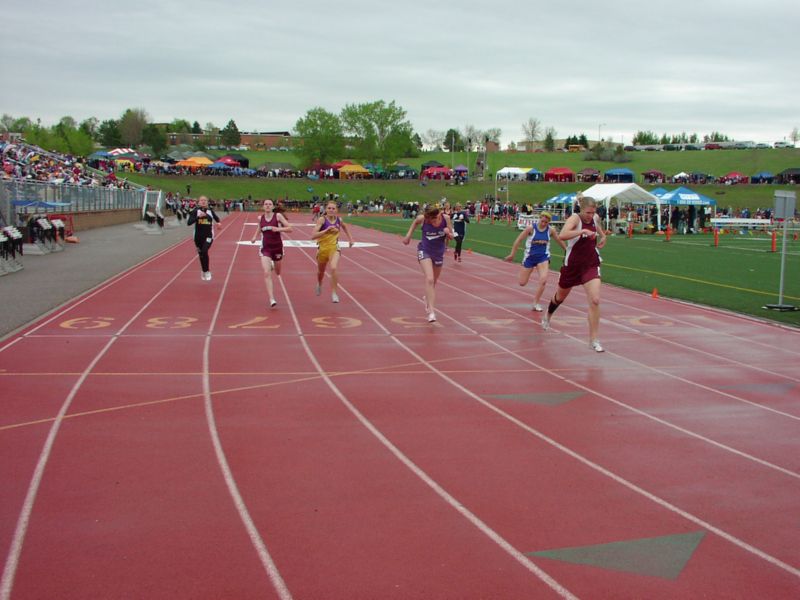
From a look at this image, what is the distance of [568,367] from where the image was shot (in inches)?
411

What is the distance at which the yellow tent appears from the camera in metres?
98.2

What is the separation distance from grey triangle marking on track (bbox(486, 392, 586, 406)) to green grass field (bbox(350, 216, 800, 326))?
7.02 m

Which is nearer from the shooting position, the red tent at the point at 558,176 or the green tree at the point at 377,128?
the red tent at the point at 558,176

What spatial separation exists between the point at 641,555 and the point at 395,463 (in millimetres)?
2201

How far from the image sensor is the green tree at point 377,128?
120 meters

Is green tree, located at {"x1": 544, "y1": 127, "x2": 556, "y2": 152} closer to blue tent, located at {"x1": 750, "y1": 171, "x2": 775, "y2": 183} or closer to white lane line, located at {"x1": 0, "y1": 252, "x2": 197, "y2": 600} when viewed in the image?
blue tent, located at {"x1": 750, "y1": 171, "x2": 775, "y2": 183}

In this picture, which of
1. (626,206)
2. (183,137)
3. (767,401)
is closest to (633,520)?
(767,401)

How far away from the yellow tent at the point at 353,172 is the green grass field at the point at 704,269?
58.1 metres

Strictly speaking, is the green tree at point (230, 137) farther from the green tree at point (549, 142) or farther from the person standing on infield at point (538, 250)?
the person standing on infield at point (538, 250)

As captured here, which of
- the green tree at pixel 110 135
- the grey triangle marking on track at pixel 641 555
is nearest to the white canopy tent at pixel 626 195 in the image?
the grey triangle marking on track at pixel 641 555

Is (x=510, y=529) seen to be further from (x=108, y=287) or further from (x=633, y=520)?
(x=108, y=287)

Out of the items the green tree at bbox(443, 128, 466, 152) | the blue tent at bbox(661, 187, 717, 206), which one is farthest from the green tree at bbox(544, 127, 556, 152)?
the blue tent at bbox(661, 187, 717, 206)

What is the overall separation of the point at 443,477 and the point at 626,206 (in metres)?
50.0

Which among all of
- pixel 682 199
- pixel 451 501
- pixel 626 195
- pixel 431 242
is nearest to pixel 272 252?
pixel 431 242
